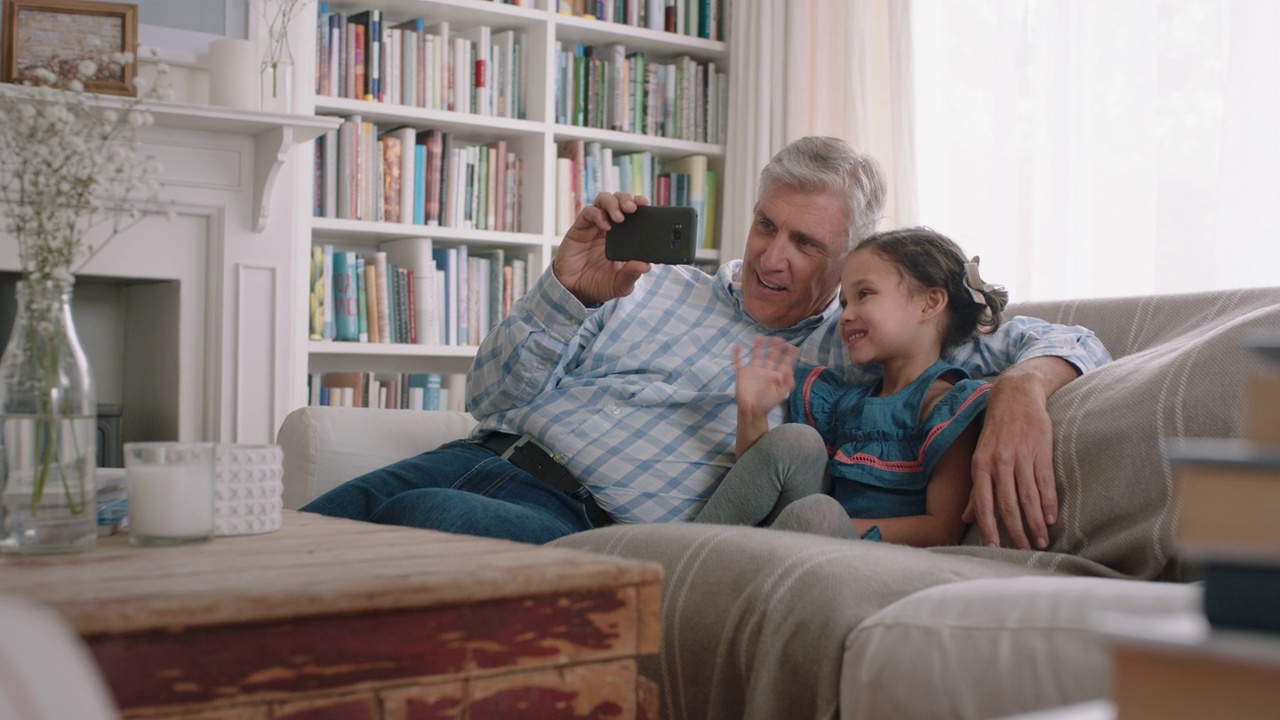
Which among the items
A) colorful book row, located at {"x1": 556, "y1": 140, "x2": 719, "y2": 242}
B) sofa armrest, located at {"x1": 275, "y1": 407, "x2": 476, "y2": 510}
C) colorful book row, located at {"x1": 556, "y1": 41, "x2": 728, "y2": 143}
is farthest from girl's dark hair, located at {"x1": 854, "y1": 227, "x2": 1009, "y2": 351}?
colorful book row, located at {"x1": 556, "y1": 41, "x2": 728, "y2": 143}

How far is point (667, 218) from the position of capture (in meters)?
1.89

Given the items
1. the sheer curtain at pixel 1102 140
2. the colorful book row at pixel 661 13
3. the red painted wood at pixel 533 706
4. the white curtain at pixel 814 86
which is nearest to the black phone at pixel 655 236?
the red painted wood at pixel 533 706

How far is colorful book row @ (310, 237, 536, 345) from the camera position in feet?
11.3

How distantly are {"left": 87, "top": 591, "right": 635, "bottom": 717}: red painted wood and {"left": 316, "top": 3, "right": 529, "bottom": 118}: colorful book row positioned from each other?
282 centimetres

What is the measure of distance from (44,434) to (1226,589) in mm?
922

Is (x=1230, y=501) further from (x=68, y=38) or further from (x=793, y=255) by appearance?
(x=68, y=38)

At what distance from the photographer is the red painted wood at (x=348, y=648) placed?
0.73 m

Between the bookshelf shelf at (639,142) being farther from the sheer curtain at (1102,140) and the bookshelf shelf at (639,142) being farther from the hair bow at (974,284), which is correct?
the hair bow at (974,284)

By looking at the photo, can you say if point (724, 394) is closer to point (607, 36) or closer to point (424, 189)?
point (424, 189)

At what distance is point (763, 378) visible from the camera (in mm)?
1762

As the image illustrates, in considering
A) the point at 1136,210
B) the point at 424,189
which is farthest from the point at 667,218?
the point at 424,189

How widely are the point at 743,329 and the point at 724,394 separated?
177 mm

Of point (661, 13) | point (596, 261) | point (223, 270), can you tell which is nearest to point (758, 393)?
point (596, 261)

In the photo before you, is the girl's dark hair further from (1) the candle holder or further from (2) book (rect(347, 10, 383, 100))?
(2) book (rect(347, 10, 383, 100))
